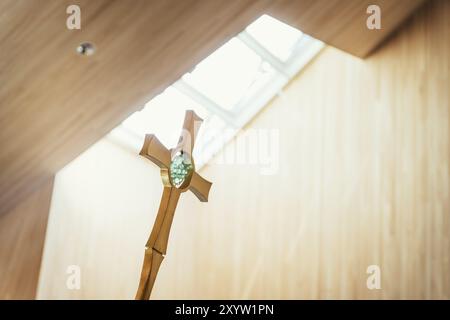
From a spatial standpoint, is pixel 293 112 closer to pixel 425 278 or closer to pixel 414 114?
pixel 414 114

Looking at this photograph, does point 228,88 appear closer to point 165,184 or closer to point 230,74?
point 230,74

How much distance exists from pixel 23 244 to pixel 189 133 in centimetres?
330

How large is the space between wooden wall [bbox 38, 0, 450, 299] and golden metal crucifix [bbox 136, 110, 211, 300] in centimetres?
276

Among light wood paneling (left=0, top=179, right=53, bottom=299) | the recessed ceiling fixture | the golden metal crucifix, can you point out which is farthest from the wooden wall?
the golden metal crucifix

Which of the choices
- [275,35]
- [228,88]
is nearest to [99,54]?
[275,35]

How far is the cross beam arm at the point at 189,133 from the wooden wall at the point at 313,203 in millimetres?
2778

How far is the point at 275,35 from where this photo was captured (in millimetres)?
7449

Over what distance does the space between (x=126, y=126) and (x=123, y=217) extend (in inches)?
38.4

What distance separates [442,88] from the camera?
6.59 metres

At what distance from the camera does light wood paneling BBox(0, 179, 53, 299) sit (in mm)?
6992

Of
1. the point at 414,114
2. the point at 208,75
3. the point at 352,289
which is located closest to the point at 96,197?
the point at 208,75

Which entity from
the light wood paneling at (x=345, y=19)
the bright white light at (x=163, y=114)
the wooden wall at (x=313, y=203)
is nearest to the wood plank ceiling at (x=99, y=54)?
the light wood paneling at (x=345, y=19)

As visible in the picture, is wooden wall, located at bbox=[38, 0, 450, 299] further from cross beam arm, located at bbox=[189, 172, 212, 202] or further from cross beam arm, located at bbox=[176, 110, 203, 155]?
cross beam arm, located at bbox=[176, 110, 203, 155]

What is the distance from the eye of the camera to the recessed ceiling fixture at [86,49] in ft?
17.1
